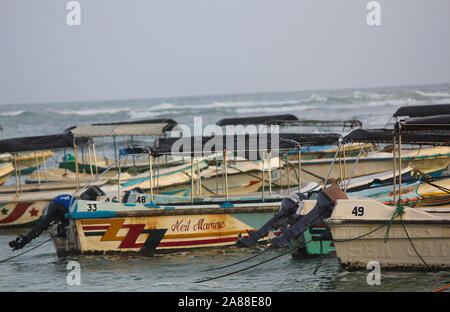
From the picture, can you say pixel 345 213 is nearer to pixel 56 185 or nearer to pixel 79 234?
pixel 79 234

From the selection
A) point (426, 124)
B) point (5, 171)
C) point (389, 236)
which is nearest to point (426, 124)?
point (426, 124)

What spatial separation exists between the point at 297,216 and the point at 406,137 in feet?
8.52

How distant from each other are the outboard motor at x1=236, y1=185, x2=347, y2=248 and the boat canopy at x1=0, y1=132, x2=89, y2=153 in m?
6.94

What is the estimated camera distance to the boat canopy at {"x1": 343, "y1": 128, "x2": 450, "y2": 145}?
417 inches

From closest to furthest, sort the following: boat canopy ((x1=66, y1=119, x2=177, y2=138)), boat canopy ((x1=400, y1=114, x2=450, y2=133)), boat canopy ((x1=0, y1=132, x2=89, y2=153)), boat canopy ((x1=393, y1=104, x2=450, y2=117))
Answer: boat canopy ((x1=400, y1=114, x2=450, y2=133)) → boat canopy ((x1=0, y1=132, x2=89, y2=153)) → boat canopy ((x1=66, y1=119, x2=177, y2=138)) → boat canopy ((x1=393, y1=104, x2=450, y2=117))

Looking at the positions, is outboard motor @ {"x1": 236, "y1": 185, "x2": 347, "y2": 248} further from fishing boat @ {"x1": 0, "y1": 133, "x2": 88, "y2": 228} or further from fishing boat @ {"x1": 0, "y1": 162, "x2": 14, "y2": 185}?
fishing boat @ {"x1": 0, "y1": 162, "x2": 14, "y2": 185}

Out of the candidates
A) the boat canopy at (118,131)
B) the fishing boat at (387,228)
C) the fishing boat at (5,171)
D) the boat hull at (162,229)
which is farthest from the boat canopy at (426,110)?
the fishing boat at (5,171)

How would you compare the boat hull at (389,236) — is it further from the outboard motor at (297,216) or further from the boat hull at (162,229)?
the boat hull at (162,229)

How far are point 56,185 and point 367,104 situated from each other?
Result: 54.1 meters

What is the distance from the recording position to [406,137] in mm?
10938

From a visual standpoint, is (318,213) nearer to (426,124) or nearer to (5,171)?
(426,124)

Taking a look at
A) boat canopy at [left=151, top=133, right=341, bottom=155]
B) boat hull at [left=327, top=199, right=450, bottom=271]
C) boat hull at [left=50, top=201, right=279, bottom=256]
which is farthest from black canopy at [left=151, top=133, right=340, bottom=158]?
boat hull at [left=327, top=199, right=450, bottom=271]

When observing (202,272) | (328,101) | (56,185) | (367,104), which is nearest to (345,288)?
(202,272)
